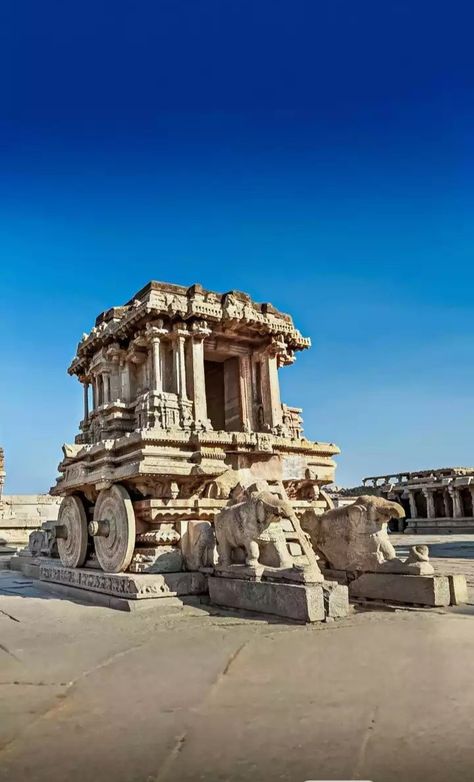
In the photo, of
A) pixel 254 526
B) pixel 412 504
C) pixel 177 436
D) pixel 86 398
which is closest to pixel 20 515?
pixel 86 398

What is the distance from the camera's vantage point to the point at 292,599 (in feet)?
20.0

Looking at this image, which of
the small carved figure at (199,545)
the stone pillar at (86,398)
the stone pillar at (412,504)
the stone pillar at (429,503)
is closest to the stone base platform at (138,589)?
the small carved figure at (199,545)

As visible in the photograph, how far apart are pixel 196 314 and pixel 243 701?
306 inches

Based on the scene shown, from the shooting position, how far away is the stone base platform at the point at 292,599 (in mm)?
5914

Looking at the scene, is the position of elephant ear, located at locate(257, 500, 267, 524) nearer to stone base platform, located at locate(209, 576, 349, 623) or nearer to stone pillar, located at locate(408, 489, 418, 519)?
stone base platform, located at locate(209, 576, 349, 623)

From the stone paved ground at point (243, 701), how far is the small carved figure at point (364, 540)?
1156mm

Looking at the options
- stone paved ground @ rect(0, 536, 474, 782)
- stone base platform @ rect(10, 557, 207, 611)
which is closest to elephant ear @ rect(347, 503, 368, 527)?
stone paved ground @ rect(0, 536, 474, 782)

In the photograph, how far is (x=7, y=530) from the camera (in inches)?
779

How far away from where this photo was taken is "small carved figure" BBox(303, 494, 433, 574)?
23.9 feet

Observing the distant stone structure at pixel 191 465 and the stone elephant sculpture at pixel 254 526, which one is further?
the distant stone structure at pixel 191 465

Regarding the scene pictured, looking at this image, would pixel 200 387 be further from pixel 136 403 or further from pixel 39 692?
pixel 39 692

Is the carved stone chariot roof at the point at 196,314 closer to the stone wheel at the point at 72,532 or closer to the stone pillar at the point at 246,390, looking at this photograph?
the stone pillar at the point at 246,390

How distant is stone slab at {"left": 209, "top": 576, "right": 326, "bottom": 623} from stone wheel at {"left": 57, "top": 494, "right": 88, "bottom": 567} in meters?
3.23

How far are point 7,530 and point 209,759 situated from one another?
18.6 meters
